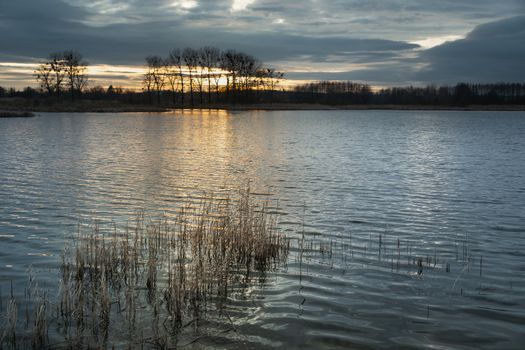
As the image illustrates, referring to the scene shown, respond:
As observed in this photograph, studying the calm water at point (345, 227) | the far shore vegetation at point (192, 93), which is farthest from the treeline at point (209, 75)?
the calm water at point (345, 227)

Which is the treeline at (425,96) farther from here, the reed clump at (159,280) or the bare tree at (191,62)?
the reed clump at (159,280)

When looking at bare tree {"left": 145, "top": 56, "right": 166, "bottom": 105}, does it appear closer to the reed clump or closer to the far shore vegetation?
the far shore vegetation

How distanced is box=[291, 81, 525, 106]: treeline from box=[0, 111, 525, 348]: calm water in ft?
391

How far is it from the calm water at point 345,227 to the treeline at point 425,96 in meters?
119

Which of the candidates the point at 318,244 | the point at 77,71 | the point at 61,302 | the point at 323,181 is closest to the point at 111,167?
the point at 323,181

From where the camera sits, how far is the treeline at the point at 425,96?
140625mm

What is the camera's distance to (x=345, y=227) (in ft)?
41.4

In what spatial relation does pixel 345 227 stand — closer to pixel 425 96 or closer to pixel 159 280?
pixel 159 280

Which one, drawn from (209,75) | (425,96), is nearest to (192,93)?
(209,75)

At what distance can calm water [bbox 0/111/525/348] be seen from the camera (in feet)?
23.1

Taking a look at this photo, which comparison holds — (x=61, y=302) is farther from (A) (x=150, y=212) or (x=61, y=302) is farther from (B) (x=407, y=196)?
(B) (x=407, y=196)

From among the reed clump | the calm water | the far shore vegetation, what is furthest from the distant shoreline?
the reed clump

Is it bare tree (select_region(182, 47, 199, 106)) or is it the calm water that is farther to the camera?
bare tree (select_region(182, 47, 199, 106))

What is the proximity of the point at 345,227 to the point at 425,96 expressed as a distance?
529ft
